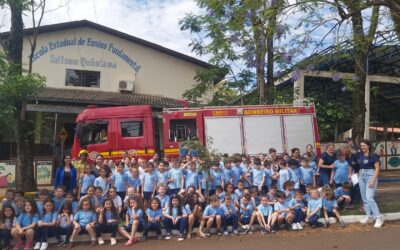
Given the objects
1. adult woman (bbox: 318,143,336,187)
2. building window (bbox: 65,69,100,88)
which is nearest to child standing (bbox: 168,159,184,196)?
adult woman (bbox: 318,143,336,187)

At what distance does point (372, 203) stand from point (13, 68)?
881cm

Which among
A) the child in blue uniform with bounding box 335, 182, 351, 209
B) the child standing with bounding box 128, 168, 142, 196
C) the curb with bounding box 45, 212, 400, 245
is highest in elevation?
the child standing with bounding box 128, 168, 142, 196

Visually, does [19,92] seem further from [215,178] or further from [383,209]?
[383,209]

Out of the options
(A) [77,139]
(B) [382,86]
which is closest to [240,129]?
(A) [77,139]

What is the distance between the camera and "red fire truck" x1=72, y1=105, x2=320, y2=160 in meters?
14.3

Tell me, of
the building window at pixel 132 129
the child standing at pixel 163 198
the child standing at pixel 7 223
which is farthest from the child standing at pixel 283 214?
the building window at pixel 132 129

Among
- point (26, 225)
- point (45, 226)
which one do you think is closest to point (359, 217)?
point (45, 226)

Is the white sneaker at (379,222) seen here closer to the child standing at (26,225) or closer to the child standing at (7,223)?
the child standing at (26,225)

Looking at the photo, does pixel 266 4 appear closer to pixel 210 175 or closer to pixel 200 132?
pixel 210 175

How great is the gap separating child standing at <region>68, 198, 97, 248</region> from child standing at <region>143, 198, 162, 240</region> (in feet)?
3.34

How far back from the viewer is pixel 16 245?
8.62 metres

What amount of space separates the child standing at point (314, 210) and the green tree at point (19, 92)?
282 inches

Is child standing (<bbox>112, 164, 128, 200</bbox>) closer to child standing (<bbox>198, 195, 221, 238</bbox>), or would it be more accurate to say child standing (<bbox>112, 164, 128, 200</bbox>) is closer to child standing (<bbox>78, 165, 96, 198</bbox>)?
child standing (<bbox>78, 165, 96, 198</bbox>)

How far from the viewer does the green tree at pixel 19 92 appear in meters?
10.7
